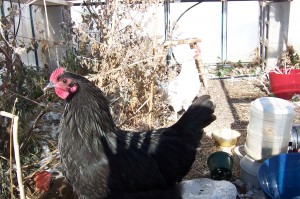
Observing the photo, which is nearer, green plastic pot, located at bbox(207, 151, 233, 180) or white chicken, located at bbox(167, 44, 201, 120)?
green plastic pot, located at bbox(207, 151, 233, 180)

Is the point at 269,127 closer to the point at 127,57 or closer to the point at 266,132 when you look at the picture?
the point at 266,132

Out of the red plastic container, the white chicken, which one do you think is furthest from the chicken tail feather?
the red plastic container

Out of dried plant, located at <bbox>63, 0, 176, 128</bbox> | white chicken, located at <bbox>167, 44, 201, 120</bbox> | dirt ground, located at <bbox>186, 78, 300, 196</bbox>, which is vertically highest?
dried plant, located at <bbox>63, 0, 176, 128</bbox>

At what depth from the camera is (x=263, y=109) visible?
3.10m

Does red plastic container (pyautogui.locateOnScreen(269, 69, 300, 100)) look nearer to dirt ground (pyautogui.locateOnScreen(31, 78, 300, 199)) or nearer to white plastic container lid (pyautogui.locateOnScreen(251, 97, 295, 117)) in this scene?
dirt ground (pyautogui.locateOnScreen(31, 78, 300, 199))

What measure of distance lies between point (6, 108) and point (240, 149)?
2691mm

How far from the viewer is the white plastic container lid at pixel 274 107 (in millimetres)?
3035

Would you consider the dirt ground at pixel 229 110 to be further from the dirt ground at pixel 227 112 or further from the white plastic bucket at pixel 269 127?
the white plastic bucket at pixel 269 127

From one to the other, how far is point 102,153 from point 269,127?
182 centimetres

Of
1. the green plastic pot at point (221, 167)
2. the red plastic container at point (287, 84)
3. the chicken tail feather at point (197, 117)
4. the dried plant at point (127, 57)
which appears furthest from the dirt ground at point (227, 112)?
the chicken tail feather at point (197, 117)

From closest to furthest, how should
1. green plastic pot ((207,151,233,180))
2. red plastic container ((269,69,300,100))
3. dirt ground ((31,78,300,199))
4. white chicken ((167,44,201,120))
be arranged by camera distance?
green plastic pot ((207,151,233,180)) → dirt ground ((31,78,300,199)) → white chicken ((167,44,201,120)) → red plastic container ((269,69,300,100))

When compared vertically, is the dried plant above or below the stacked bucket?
above

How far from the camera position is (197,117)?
2.56 meters

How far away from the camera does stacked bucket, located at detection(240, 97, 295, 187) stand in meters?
3.05
